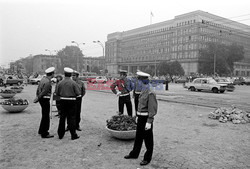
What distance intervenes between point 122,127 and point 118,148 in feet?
2.21

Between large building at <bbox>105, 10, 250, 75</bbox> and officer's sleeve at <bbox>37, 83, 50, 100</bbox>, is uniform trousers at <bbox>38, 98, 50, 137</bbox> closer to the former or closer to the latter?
officer's sleeve at <bbox>37, 83, 50, 100</bbox>

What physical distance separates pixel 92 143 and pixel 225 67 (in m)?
66.5

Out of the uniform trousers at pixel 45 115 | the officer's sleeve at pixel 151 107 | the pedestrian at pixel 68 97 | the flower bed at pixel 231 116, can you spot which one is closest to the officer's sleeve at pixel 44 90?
the uniform trousers at pixel 45 115

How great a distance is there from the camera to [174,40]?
94938 millimetres

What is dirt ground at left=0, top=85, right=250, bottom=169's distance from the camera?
169 inches

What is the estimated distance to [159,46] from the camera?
10550 cm

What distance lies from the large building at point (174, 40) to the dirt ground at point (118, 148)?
201 ft

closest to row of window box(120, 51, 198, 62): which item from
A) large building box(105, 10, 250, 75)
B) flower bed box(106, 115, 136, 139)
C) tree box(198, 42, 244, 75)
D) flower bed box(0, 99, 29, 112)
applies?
large building box(105, 10, 250, 75)

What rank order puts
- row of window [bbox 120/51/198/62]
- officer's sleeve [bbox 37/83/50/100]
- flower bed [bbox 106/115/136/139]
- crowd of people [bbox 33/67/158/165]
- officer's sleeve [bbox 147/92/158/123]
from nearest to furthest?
officer's sleeve [bbox 147/92/158/123]
crowd of people [bbox 33/67/158/165]
flower bed [bbox 106/115/136/139]
officer's sleeve [bbox 37/83/50/100]
row of window [bbox 120/51/198/62]

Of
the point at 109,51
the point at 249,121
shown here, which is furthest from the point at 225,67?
the point at 109,51

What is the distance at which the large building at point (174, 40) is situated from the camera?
8431 centimetres

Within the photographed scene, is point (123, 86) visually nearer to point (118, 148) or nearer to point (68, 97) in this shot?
point (68, 97)

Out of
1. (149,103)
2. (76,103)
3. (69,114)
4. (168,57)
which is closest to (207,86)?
(76,103)

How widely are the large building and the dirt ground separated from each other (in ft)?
201
